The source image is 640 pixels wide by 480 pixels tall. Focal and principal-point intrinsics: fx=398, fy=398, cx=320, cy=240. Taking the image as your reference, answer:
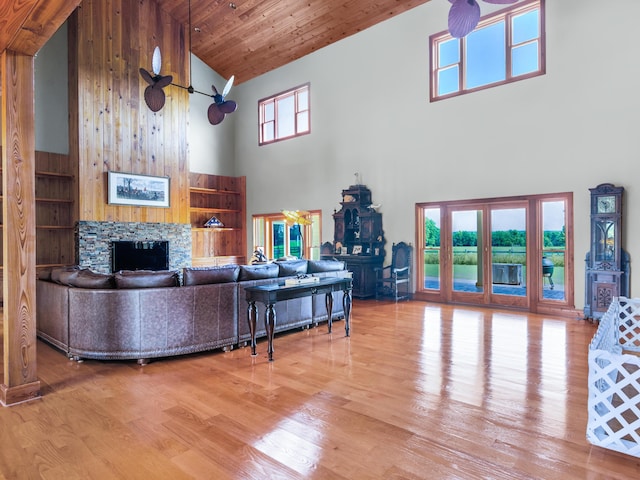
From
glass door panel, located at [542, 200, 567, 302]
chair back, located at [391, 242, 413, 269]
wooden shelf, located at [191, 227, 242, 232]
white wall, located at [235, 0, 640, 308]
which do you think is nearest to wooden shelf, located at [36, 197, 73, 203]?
wooden shelf, located at [191, 227, 242, 232]

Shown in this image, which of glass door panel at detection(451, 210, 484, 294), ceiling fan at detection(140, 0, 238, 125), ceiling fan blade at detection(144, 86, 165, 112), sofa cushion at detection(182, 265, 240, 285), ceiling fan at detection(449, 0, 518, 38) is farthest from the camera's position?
glass door panel at detection(451, 210, 484, 294)

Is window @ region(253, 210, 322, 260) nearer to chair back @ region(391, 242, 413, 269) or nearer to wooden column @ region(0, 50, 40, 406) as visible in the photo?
chair back @ region(391, 242, 413, 269)

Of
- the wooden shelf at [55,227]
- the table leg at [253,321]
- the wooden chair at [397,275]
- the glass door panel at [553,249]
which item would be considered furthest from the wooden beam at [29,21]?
the glass door panel at [553,249]

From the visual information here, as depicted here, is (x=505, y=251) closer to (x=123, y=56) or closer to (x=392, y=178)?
(x=392, y=178)

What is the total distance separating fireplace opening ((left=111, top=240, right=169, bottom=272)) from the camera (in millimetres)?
8086

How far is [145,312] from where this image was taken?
12.9ft

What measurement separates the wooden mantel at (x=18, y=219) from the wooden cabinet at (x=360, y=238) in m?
5.68

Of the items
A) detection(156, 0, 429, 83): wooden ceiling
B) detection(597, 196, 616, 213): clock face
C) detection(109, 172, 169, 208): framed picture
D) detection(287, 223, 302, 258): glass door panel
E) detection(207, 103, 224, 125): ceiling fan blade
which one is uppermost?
detection(156, 0, 429, 83): wooden ceiling

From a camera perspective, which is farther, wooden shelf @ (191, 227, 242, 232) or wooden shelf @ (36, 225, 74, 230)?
wooden shelf @ (191, 227, 242, 232)

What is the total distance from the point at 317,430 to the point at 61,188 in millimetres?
7760

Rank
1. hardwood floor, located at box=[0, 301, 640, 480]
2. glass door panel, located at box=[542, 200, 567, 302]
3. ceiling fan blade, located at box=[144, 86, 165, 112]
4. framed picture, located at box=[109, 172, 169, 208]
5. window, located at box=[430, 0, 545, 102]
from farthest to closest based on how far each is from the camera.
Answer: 1. framed picture, located at box=[109, 172, 169, 208]
2. window, located at box=[430, 0, 545, 102]
3. glass door panel, located at box=[542, 200, 567, 302]
4. ceiling fan blade, located at box=[144, 86, 165, 112]
5. hardwood floor, located at box=[0, 301, 640, 480]

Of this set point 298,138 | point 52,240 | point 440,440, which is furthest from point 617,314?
point 52,240

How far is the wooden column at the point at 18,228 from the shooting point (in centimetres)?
302

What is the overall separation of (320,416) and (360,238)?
5734 millimetres
